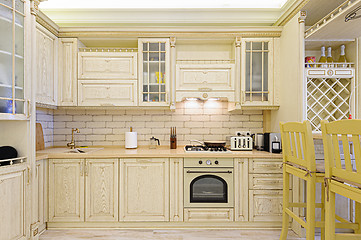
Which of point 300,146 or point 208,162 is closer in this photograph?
point 300,146

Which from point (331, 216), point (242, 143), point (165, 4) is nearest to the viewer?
point (331, 216)

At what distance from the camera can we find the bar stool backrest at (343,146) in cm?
143

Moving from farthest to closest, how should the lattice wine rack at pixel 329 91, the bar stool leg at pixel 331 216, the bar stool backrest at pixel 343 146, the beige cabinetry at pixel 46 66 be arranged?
the beige cabinetry at pixel 46 66 < the lattice wine rack at pixel 329 91 < the bar stool leg at pixel 331 216 < the bar stool backrest at pixel 343 146

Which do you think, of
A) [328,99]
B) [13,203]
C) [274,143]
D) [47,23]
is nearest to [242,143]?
[274,143]

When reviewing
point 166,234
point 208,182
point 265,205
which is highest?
point 208,182

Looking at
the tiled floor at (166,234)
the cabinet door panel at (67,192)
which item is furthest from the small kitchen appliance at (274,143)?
the cabinet door panel at (67,192)

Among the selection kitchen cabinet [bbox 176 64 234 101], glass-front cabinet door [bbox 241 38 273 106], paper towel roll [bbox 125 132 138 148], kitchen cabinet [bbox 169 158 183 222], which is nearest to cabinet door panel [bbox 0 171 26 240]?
paper towel roll [bbox 125 132 138 148]

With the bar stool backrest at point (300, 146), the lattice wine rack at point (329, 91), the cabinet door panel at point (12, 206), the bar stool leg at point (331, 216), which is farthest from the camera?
the lattice wine rack at point (329, 91)

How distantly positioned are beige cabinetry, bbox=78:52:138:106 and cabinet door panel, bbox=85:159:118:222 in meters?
0.81

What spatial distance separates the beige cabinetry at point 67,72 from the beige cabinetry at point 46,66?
2.3 inches

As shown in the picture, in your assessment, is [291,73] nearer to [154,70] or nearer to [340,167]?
[340,167]

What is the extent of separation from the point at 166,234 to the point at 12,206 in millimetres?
1514

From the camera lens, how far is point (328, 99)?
99.0 inches

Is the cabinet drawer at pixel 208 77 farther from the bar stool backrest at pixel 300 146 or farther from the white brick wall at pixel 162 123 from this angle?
the bar stool backrest at pixel 300 146
